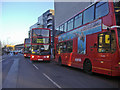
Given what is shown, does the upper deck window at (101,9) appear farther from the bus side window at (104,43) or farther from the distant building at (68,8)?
the distant building at (68,8)

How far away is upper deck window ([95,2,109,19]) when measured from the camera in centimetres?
762

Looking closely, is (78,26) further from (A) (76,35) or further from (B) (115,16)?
(B) (115,16)

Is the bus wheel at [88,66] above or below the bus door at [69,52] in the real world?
below

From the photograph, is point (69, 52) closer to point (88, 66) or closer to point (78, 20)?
point (78, 20)

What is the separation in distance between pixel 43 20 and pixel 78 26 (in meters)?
79.9

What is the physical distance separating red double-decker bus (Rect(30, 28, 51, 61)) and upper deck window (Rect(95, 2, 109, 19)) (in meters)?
10.5

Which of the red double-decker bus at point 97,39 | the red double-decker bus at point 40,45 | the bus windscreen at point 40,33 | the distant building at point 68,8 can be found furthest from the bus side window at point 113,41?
the distant building at point 68,8

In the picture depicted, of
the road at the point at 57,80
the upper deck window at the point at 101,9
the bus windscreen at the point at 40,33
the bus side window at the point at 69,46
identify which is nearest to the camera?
the road at the point at 57,80

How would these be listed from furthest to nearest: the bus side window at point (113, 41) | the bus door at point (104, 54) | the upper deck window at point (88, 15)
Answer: the upper deck window at point (88, 15) < the bus door at point (104, 54) < the bus side window at point (113, 41)

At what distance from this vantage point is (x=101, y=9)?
805 cm

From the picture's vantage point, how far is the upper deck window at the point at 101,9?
25.0 ft

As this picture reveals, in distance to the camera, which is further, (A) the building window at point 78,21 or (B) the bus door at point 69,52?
(B) the bus door at point 69,52

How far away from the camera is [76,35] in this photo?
10984mm

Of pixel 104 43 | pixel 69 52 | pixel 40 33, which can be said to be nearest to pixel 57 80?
pixel 104 43
